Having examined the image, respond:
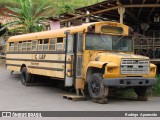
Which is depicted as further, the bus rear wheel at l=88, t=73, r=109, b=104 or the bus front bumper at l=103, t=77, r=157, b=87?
the bus rear wheel at l=88, t=73, r=109, b=104

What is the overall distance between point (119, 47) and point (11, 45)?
8.44 meters

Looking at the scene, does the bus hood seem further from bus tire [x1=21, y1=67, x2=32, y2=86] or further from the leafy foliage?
the leafy foliage

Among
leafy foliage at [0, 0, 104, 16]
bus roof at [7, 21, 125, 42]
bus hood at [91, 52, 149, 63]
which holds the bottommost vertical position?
bus hood at [91, 52, 149, 63]

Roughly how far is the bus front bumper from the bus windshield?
170 cm

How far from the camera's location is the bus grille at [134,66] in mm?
12164

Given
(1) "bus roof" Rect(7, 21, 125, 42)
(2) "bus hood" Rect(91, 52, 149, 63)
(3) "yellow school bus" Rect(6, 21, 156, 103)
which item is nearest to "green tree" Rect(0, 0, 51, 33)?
(1) "bus roof" Rect(7, 21, 125, 42)

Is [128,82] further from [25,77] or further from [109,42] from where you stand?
[25,77]

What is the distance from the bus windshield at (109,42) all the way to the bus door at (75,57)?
306 millimetres

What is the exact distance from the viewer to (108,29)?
13648 mm

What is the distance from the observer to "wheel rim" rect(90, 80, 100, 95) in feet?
41.0

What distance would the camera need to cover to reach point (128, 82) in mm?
12156

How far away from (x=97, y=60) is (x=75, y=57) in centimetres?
91

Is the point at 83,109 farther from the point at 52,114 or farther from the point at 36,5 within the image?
the point at 36,5

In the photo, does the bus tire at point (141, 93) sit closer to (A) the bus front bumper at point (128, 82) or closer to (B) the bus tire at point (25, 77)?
(A) the bus front bumper at point (128, 82)
